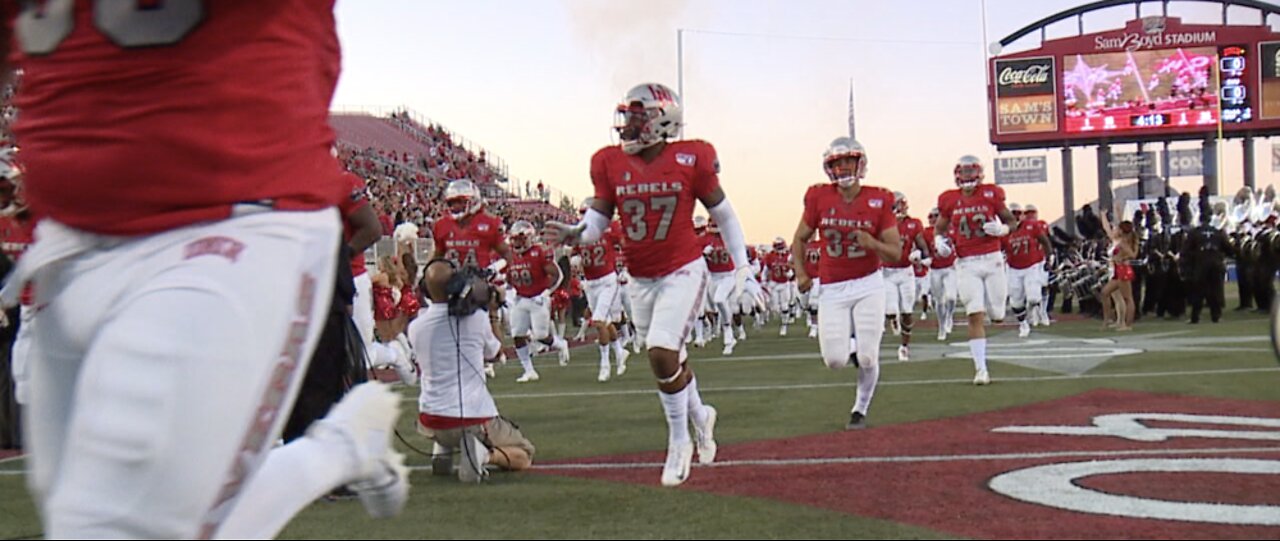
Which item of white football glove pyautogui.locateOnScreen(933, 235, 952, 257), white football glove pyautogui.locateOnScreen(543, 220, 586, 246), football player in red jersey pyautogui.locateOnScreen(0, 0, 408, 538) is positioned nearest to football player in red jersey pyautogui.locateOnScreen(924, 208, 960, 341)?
white football glove pyautogui.locateOnScreen(933, 235, 952, 257)

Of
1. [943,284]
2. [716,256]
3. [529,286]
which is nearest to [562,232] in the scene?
[529,286]

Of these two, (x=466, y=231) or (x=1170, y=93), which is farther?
(x=1170, y=93)

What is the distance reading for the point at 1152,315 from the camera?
25.2 meters

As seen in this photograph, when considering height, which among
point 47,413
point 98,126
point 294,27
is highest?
point 294,27

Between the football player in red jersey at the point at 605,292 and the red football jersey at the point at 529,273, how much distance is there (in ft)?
2.21

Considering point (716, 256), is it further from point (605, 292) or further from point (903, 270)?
point (605, 292)

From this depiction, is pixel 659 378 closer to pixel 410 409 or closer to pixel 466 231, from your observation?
pixel 410 409

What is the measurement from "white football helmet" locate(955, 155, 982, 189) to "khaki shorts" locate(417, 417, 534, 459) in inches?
333

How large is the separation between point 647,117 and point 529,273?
987 centimetres

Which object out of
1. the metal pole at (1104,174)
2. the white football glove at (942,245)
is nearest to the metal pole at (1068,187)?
the metal pole at (1104,174)

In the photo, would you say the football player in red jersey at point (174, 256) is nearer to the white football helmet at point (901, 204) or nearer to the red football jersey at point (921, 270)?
the white football helmet at point (901, 204)

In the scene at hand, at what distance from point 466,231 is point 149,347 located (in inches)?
435

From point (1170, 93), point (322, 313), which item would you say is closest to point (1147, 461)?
point (322, 313)

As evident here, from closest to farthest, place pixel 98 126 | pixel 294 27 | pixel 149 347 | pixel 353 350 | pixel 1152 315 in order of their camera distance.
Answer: pixel 149 347 < pixel 98 126 < pixel 294 27 < pixel 353 350 < pixel 1152 315
